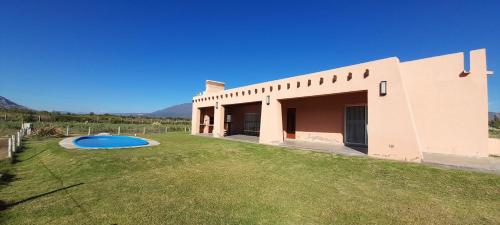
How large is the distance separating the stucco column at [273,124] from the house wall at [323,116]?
185cm

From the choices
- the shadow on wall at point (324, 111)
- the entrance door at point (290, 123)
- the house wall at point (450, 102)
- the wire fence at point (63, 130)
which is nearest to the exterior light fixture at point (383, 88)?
the house wall at point (450, 102)

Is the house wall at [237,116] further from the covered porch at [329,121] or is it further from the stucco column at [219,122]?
the covered porch at [329,121]

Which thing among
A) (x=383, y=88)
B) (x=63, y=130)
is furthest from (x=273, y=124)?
(x=63, y=130)

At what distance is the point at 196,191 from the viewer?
4.86 meters

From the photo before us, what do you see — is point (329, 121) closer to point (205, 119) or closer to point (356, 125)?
point (356, 125)

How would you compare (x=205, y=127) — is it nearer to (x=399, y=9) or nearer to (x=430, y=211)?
(x=399, y=9)

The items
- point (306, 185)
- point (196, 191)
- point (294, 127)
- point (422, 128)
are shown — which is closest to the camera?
point (196, 191)

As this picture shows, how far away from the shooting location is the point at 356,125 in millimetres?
11273

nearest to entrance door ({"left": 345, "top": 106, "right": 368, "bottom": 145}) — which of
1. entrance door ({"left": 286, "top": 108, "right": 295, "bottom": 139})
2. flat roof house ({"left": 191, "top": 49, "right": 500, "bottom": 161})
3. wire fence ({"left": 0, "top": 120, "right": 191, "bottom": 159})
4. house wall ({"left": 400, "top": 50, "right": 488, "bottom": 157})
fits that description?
flat roof house ({"left": 191, "top": 49, "right": 500, "bottom": 161})

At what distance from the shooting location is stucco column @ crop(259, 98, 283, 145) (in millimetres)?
12586

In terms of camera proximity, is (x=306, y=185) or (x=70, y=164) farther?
(x=70, y=164)

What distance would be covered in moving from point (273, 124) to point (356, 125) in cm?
443

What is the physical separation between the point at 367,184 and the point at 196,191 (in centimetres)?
418

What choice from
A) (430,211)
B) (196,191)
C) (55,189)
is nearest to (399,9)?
(430,211)
